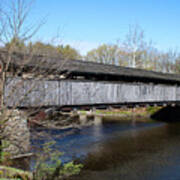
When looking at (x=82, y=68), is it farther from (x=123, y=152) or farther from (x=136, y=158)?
(x=136, y=158)

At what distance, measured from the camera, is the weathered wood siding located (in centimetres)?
844

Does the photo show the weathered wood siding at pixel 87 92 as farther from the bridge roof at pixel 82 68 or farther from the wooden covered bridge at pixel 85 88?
the bridge roof at pixel 82 68

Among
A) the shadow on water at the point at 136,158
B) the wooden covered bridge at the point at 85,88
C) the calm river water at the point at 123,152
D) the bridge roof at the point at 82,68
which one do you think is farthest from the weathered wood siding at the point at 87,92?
the shadow on water at the point at 136,158

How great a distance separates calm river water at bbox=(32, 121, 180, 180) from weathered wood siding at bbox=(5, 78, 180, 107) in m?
1.30

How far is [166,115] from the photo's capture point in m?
19.8

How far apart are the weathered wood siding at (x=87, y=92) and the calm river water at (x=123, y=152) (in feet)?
4.27

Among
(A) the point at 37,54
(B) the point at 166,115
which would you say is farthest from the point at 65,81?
(B) the point at 166,115

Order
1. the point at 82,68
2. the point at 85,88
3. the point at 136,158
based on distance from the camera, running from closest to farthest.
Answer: the point at 136,158 → the point at 85,88 → the point at 82,68

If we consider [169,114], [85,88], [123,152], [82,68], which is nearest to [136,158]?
[123,152]

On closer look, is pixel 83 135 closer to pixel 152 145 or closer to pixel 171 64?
pixel 152 145

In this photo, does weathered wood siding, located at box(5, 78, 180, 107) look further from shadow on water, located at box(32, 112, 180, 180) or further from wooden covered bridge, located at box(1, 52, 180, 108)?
shadow on water, located at box(32, 112, 180, 180)

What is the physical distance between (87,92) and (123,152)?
2849 mm

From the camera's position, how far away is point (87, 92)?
1022 cm

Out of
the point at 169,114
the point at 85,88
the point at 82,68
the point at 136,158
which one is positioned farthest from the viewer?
the point at 169,114
